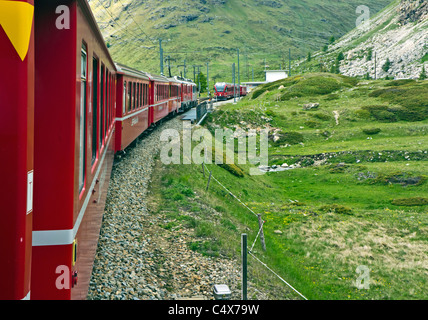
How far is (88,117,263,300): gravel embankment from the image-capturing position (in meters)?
7.86

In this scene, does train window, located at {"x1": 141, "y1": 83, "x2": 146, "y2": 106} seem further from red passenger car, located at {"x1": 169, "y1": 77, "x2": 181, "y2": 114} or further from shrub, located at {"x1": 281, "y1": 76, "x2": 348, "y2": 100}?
shrub, located at {"x1": 281, "y1": 76, "x2": 348, "y2": 100}

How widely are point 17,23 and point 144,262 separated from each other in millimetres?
7256

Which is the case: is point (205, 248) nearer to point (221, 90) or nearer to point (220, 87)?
point (221, 90)

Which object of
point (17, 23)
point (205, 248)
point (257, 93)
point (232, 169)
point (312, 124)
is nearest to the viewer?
point (17, 23)

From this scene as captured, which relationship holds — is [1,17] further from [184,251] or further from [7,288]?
[184,251]

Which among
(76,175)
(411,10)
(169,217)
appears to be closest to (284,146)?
(169,217)

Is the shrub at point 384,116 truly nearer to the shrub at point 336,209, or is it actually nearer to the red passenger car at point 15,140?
the shrub at point 336,209

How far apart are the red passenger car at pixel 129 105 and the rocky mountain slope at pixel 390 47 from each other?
262 ft

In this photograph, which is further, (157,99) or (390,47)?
(390,47)

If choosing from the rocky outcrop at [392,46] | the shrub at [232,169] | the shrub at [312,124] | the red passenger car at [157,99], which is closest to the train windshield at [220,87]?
the shrub at [312,124]

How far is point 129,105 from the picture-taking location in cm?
1578

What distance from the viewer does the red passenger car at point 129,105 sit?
13953mm

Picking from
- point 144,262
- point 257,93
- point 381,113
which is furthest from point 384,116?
point 144,262
